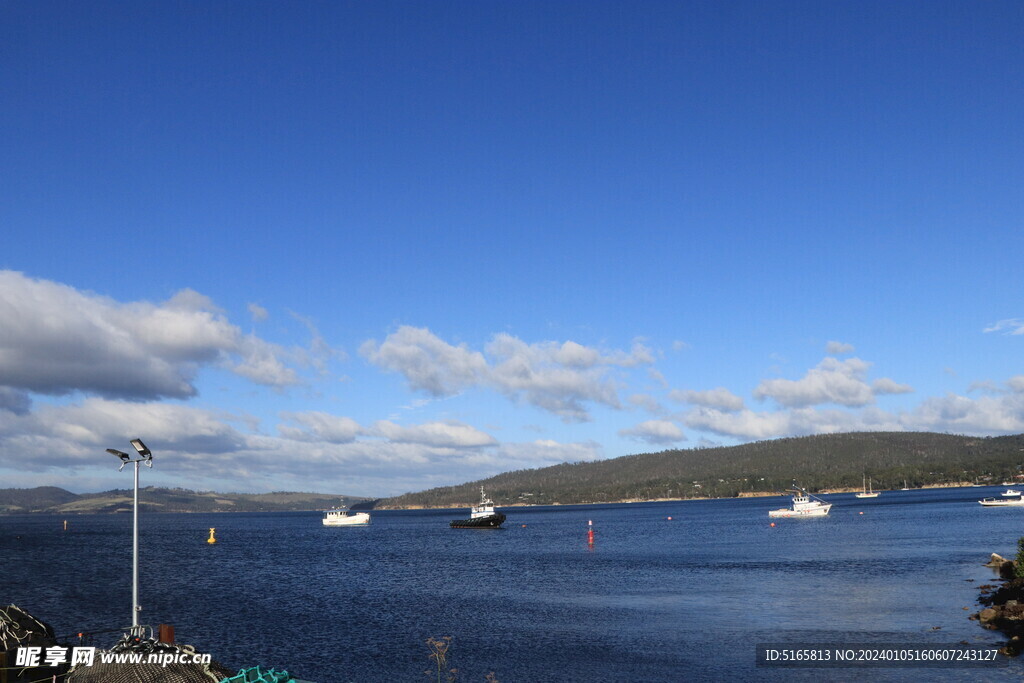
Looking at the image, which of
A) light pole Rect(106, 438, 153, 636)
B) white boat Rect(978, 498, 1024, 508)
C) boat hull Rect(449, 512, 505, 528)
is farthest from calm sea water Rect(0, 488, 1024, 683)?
white boat Rect(978, 498, 1024, 508)

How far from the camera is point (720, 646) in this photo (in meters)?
40.1

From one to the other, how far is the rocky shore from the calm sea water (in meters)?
0.88

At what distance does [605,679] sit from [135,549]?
20.2 m

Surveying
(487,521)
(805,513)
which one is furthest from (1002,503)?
(487,521)

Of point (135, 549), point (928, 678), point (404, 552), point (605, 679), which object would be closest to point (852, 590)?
point (928, 678)

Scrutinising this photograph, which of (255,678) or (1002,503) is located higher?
(255,678)

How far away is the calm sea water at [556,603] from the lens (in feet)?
129

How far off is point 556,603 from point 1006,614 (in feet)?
91.9

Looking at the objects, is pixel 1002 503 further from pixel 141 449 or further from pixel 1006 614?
pixel 141 449

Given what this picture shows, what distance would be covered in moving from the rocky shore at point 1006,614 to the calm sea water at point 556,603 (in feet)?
2.90

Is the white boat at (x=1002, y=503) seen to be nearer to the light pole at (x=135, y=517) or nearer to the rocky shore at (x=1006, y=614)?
the rocky shore at (x=1006, y=614)

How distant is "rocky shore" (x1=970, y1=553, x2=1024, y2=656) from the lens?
36.7m

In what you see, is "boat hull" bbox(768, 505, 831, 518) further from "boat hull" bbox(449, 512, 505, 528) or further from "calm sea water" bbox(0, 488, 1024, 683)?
"calm sea water" bbox(0, 488, 1024, 683)

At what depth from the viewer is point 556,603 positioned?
58688mm
